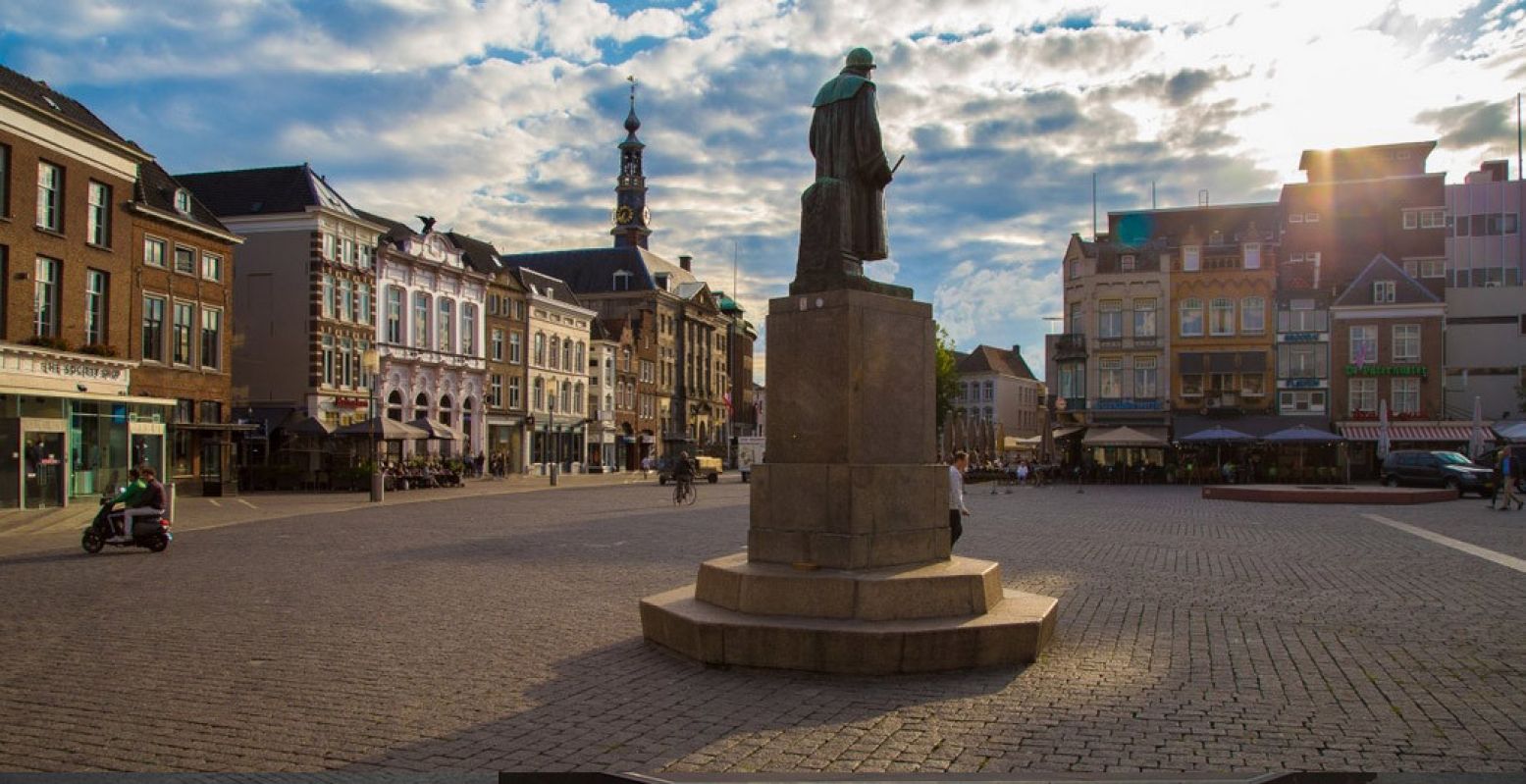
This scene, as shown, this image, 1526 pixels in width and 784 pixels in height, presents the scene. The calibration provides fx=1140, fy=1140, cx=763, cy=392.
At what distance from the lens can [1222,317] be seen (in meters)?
60.1

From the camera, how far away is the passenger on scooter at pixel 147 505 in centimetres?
1723

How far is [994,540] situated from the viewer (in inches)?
777

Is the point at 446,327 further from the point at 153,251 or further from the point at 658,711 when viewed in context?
the point at 658,711

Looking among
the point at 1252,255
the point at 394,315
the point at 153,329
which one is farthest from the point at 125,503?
the point at 1252,255

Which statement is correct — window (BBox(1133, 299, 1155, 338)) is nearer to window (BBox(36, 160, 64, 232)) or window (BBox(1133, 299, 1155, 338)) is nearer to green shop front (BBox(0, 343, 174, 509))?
green shop front (BBox(0, 343, 174, 509))

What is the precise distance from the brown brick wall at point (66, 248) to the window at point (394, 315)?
19.6m

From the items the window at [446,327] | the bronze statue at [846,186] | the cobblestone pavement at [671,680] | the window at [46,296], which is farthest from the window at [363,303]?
the bronze statue at [846,186]

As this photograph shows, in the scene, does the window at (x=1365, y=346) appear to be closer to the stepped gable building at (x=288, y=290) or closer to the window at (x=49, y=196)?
the stepped gable building at (x=288, y=290)

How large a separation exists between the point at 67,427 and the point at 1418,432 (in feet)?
182

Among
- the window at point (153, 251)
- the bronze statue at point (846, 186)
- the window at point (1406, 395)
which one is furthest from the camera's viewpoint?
the window at point (1406, 395)

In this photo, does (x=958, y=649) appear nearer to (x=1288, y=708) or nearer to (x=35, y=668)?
(x=1288, y=708)

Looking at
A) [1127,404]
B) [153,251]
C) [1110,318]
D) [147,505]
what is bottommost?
[147,505]

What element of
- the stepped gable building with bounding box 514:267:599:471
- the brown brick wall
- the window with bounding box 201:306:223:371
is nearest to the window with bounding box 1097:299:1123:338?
the stepped gable building with bounding box 514:267:599:471

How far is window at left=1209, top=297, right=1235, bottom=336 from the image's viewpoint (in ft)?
197
